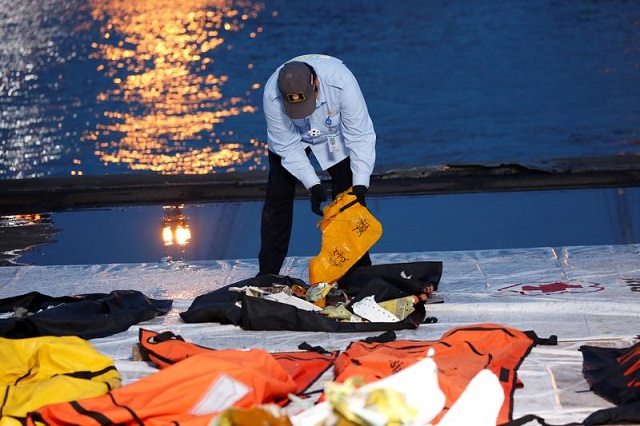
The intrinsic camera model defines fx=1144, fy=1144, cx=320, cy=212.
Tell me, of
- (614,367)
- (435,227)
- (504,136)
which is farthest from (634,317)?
(504,136)

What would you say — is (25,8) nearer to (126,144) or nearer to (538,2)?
(538,2)

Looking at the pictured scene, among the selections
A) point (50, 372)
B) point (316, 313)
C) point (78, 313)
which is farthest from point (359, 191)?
point (50, 372)

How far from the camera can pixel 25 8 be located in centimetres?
1848

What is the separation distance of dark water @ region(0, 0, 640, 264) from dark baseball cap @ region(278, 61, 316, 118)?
1744 millimetres

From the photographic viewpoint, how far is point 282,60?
13.2m

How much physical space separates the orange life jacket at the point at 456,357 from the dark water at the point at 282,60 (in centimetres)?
370

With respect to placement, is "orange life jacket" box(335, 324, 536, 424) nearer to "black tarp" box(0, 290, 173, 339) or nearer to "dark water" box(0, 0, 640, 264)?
"black tarp" box(0, 290, 173, 339)

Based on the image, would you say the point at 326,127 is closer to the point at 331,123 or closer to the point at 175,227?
the point at 331,123

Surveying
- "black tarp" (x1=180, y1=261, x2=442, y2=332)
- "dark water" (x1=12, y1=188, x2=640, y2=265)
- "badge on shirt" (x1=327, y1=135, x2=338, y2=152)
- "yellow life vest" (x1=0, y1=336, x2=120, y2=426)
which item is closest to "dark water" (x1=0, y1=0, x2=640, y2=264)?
"dark water" (x1=12, y1=188, x2=640, y2=265)

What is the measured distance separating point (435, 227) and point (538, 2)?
33.3 feet

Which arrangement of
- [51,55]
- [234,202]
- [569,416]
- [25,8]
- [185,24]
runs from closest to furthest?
1. [569,416]
2. [234,202]
3. [51,55]
4. [185,24]
5. [25,8]

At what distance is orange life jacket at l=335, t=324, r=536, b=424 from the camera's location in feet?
12.2

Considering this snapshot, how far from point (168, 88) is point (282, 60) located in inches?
71.4

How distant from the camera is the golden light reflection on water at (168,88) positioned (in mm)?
9148
